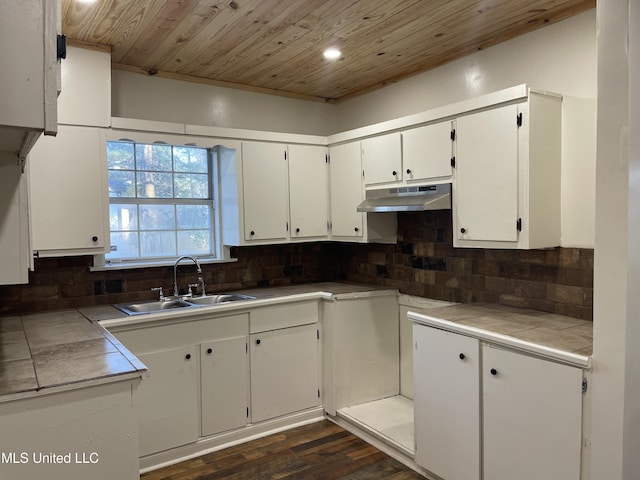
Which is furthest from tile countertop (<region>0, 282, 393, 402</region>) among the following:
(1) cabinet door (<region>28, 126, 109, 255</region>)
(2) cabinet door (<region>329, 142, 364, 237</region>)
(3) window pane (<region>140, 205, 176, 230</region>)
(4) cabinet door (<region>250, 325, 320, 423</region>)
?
(2) cabinet door (<region>329, 142, 364, 237</region>)

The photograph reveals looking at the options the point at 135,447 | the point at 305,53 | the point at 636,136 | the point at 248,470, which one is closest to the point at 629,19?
the point at 636,136

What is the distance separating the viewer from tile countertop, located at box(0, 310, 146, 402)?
165 cm

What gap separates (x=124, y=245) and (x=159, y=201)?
41 centimetres

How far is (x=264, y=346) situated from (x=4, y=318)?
5.24 feet

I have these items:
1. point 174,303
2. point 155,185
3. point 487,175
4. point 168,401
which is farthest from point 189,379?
point 487,175

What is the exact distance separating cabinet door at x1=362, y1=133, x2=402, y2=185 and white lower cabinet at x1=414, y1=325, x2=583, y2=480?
1.13 meters

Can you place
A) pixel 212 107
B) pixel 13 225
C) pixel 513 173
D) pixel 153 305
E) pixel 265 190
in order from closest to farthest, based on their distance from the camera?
pixel 13 225
pixel 513 173
pixel 153 305
pixel 265 190
pixel 212 107

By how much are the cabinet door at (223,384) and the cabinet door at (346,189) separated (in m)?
1.19

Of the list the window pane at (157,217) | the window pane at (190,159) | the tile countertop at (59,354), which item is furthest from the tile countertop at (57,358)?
the window pane at (190,159)

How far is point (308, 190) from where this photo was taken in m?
3.80

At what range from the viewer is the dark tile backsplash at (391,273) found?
8.69 feet

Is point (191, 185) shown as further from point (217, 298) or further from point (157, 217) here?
point (217, 298)

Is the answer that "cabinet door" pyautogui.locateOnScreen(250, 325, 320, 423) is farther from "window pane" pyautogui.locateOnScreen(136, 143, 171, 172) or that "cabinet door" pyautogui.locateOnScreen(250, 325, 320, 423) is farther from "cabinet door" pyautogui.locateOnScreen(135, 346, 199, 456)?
"window pane" pyautogui.locateOnScreen(136, 143, 171, 172)

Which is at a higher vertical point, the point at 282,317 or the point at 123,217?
the point at 123,217
